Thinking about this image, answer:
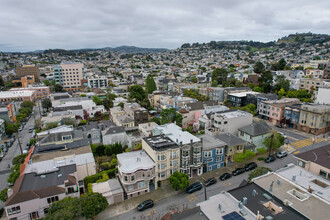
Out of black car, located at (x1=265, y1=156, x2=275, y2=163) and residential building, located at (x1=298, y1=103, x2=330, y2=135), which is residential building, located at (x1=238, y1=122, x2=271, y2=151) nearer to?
black car, located at (x1=265, y1=156, x2=275, y2=163)

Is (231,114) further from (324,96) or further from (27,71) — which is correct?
(27,71)

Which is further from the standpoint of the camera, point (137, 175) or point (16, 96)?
point (16, 96)

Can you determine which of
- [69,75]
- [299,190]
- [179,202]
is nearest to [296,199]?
[299,190]

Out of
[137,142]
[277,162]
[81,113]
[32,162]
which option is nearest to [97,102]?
[81,113]

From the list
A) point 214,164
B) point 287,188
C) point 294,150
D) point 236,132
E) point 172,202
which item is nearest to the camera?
point 287,188

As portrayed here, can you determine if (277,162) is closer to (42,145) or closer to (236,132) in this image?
(236,132)

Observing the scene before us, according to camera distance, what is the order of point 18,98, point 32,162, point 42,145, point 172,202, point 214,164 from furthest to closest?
1. point 18,98
2. point 42,145
3. point 214,164
4. point 32,162
5. point 172,202

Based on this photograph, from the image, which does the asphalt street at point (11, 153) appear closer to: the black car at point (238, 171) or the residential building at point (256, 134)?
the black car at point (238, 171)
